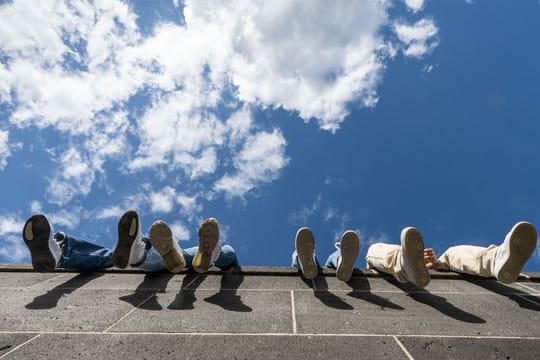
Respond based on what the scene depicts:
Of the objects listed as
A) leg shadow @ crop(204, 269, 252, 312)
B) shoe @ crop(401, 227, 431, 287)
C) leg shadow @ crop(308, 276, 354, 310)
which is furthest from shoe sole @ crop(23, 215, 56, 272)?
shoe @ crop(401, 227, 431, 287)

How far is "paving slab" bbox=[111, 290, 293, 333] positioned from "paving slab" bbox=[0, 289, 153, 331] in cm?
21

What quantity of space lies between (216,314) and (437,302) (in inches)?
79.9

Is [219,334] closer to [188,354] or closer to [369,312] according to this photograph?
[188,354]

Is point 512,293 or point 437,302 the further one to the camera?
point 512,293

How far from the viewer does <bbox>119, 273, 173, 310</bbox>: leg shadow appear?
3094 mm

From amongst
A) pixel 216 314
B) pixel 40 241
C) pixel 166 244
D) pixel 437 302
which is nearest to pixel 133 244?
pixel 166 244

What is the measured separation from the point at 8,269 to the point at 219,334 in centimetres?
345

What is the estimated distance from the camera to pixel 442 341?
233 centimetres

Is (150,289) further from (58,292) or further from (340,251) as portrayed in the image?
(340,251)

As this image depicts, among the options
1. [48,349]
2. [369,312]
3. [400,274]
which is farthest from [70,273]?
[400,274]

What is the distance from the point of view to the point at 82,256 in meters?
4.20

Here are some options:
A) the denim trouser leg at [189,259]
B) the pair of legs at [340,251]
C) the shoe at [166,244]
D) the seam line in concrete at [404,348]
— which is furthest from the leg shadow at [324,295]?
the shoe at [166,244]

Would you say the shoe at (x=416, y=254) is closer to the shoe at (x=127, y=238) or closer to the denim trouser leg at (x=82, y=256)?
the shoe at (x=127, y=238)

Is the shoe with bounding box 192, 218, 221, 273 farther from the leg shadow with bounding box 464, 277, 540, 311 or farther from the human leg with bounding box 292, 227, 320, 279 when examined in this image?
the leg shadow with bounding box 464, 277, 540, 311
